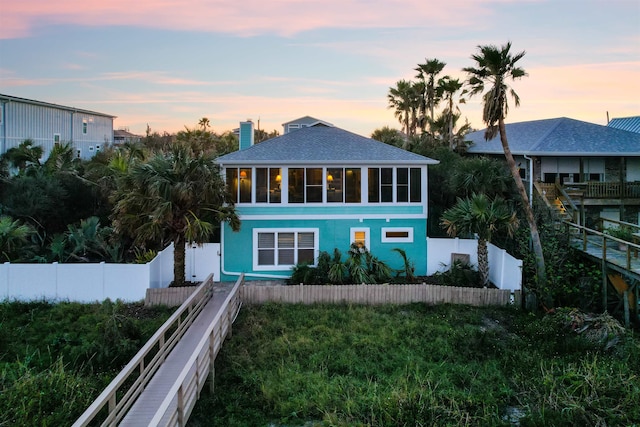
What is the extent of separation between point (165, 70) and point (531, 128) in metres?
21.5

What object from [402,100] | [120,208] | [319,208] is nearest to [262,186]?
[319,208]

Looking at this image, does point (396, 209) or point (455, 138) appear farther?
point (455, 138)

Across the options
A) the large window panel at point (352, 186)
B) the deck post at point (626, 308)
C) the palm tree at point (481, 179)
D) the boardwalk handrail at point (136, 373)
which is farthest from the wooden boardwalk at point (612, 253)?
the boardwalk handrail at point (136, 373)

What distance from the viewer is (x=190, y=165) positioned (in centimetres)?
1599

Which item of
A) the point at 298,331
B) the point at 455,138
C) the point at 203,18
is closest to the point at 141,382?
the point at 298,331

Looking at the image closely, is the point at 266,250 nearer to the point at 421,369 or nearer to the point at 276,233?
the point at 276,233

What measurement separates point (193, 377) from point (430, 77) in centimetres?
3371

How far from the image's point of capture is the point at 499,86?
1638 cm

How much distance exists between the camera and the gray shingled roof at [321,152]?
18.7m

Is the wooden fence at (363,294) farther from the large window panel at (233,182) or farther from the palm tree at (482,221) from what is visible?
the large window panel at (233,182)

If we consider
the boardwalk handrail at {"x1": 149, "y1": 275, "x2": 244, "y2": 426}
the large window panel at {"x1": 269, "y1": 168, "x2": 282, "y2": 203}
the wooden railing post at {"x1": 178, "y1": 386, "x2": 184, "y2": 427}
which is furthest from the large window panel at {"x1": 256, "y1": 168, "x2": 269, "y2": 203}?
the wooden railing post at {"x1": 178, "y1": 386, "x2": 184, "y2": 427}

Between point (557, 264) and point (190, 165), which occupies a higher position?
point (190, 165)

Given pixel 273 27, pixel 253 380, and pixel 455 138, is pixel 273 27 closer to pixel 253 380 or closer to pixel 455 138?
pixel 455 138

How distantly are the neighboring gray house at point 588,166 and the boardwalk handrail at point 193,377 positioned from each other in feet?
50.6
